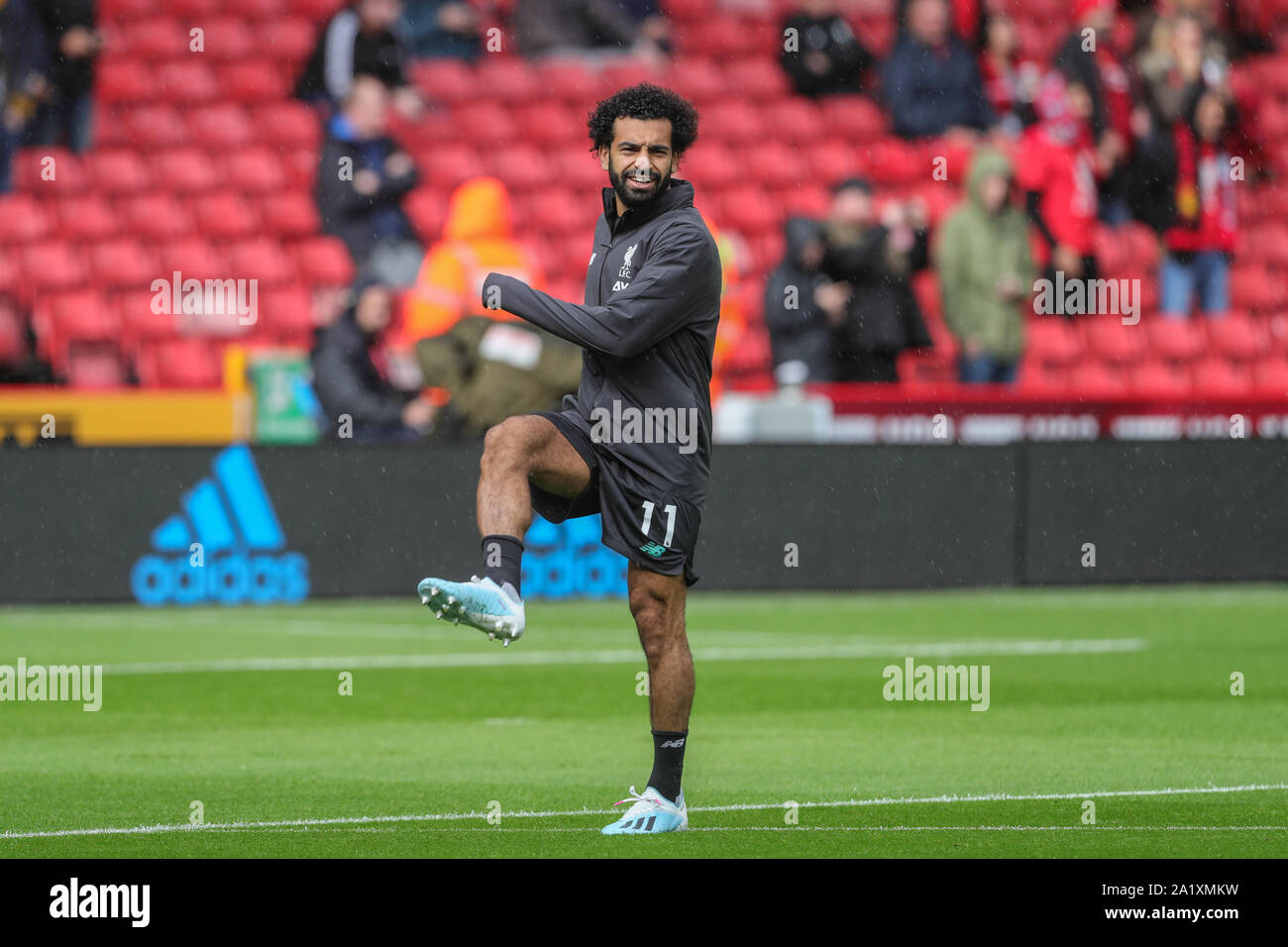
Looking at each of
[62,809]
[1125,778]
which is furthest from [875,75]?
[62,809]

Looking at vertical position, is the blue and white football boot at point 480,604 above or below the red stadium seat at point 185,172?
below

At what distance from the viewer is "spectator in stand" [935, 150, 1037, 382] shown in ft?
66.3

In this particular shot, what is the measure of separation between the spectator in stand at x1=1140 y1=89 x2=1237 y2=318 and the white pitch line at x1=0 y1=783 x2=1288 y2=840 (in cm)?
1462

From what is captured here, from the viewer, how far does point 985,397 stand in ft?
62.2

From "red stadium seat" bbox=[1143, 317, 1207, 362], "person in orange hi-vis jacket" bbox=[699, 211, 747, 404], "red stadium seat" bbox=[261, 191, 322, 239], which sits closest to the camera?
"person in orange hi-vis jacket" bbox=[699, 211, 747, 404]

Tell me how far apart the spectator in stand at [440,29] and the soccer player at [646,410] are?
1528cm

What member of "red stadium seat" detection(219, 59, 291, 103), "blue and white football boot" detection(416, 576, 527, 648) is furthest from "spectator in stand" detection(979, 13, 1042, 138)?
"blue and white football boot" detection(416, 576, 527, 648)

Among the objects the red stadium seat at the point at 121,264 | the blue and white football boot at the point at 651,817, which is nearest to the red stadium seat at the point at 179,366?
the red stadium seat at the point at 121,264

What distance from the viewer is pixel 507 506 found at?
7465 millimetres

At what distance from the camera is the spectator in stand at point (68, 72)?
20.5 m

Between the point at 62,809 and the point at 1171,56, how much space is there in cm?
1714

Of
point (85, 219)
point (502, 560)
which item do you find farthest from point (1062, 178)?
point (502, 560)

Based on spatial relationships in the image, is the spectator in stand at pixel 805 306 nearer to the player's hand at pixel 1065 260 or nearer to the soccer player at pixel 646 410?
the player's hand at pixel 1065 260

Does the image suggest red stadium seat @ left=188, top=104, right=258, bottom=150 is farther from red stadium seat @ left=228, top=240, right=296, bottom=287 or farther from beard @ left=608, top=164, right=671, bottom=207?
beard @ left=608, top=164, right=671, bottom=207
